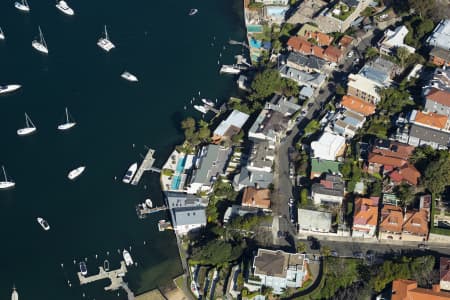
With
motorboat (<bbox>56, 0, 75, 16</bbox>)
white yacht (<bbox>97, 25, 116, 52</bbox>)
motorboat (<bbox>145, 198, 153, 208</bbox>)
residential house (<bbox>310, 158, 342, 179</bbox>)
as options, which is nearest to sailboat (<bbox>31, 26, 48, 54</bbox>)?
motorboat (<bbox>56, 0, 75, 16</bbox>)

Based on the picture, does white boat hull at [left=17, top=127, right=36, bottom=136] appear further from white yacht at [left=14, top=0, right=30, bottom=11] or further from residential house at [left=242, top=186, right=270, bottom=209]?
residential house at [left=242, top=186, right=270, bottom=209]

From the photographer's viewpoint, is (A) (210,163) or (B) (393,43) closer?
(A) (210,163)

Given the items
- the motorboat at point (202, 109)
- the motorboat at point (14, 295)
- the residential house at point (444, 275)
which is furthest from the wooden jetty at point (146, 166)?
the residential house at point (444, 275)

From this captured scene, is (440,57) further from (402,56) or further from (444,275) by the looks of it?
(444,275)

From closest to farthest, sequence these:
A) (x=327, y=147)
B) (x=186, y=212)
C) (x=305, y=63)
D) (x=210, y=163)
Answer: (x=186, y=212), (x=327, y=147), (x=210, y=163), (x=305, y=63)

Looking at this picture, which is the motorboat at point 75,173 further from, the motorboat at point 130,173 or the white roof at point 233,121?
the white roof at point 233,121

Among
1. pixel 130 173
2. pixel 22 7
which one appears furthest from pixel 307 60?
pixel 22 7
